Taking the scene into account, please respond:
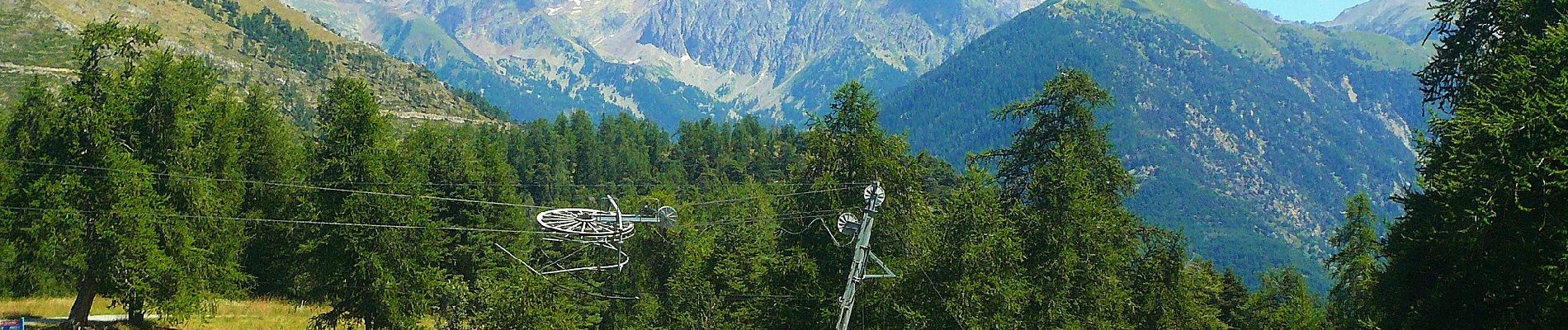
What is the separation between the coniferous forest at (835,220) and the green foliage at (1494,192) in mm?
63

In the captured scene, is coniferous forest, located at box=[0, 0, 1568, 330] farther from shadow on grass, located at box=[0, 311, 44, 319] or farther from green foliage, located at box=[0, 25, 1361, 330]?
shadow on grass, located at box=[0, 311, 44, 319]

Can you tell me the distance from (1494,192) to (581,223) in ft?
69.2

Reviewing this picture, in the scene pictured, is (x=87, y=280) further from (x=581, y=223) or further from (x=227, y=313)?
(x=581, y=223)

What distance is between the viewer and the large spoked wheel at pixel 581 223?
30.8m

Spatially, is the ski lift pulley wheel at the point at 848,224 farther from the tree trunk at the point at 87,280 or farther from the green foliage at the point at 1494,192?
the tree trunk at the point at 87,280

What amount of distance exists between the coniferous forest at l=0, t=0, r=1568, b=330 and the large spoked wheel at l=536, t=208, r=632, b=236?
0.76 meters

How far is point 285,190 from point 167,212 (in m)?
16.1

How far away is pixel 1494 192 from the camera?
71.5 ft

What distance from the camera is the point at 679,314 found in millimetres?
54344

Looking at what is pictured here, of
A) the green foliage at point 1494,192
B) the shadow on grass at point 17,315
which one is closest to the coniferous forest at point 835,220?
the green foliage at point 1494,192

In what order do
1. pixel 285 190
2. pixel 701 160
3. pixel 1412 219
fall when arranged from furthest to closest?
pixel 701 160 → pixel 285 190 → pixel 1412 219

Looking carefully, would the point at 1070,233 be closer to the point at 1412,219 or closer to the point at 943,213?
the point at 943,213

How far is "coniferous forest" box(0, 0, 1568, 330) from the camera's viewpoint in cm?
2362

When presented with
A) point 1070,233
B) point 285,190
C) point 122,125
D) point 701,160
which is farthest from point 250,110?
point 701,160
